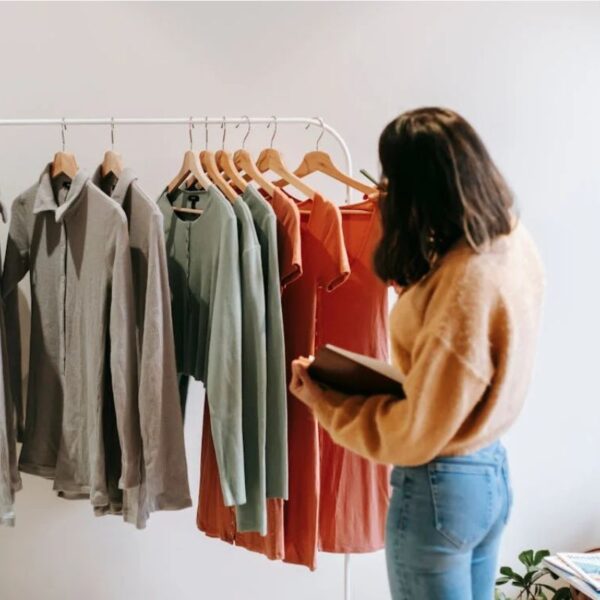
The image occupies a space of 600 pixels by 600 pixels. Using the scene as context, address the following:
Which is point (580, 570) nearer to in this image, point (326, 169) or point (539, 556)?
point (539, 556)

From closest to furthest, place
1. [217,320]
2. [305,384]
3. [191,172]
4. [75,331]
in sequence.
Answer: [305,384], [217,320], [75,331], [191,172]

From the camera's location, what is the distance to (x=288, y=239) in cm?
158

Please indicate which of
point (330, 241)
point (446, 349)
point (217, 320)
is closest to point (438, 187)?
Result: point (446, 349)

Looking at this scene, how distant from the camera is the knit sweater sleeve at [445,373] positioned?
1061 millimetres

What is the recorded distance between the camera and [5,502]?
1616 mm

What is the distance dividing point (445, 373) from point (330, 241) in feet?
1.93

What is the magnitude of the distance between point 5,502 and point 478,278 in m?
1.18

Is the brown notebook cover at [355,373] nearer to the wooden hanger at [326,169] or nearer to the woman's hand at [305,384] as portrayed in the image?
the woman's hand at [305,384]

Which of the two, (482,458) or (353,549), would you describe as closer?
(482,458)

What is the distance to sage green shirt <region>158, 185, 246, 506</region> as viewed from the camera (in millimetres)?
1527

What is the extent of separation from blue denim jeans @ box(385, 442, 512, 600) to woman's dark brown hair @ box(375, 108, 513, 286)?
34cm

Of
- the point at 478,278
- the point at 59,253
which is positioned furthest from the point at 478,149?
the point at 59,253

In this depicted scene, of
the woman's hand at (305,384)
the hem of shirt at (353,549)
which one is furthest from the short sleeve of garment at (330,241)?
the hem of shirt at (353,549)

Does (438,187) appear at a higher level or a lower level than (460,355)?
higher
